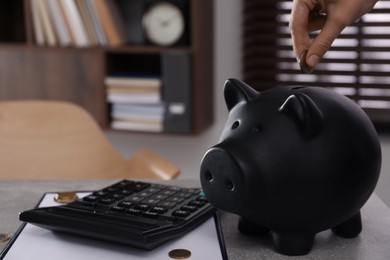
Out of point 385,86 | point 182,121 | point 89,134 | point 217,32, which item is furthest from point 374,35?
point 89,134

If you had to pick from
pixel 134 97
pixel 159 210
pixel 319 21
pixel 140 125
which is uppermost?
pixel 319 21

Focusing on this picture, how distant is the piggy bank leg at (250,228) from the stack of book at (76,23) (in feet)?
4.97

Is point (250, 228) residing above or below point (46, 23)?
below

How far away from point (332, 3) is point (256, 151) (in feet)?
0.87

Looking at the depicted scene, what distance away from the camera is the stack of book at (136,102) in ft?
6.81

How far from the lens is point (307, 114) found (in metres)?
0.63

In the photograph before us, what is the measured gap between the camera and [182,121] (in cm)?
207

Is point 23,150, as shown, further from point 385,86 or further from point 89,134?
point 385,86

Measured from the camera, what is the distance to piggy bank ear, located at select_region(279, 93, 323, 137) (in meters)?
0.63

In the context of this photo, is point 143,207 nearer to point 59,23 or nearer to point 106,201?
point 106,201

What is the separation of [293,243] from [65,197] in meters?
0.41

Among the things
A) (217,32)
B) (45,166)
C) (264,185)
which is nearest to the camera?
(264,185)

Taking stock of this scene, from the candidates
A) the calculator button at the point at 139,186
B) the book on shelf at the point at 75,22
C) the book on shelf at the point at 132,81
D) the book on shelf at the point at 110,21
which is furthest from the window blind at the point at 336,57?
the calculator button at the point at 139,186

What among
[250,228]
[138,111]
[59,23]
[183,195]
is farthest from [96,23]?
[250,228]
